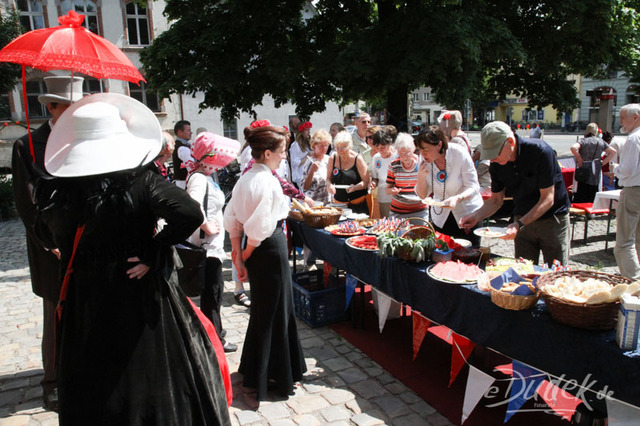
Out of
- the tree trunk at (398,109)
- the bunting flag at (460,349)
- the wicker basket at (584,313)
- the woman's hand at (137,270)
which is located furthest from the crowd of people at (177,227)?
the tree trunk at (398,109)

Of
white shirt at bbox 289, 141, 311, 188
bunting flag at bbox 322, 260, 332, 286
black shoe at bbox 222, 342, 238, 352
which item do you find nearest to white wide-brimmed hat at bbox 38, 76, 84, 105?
black shoe at bbox 222, 342, 238, 352

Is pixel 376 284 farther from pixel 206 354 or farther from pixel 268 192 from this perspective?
pixel 206 354

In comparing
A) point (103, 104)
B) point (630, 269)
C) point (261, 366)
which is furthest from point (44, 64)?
point (630, 269)

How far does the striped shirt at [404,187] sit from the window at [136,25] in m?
24.1

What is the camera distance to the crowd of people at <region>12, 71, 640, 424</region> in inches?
80.2

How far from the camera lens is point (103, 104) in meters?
2.09

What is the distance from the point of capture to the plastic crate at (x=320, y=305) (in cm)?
471

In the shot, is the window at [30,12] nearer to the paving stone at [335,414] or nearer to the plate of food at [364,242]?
the plate of food at [364,242]

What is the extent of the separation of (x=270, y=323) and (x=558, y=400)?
2106 mm

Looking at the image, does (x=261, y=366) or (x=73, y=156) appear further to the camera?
(x=261, y=366)

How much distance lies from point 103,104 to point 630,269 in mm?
5796

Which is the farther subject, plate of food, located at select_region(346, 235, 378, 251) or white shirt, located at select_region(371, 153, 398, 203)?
white shirt, located at select_region(371, 153, 398, 203)

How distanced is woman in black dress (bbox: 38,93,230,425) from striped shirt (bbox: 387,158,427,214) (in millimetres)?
3307

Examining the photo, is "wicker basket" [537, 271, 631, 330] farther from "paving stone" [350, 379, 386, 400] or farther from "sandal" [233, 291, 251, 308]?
"sandal" [233, 291, 251, 308]
